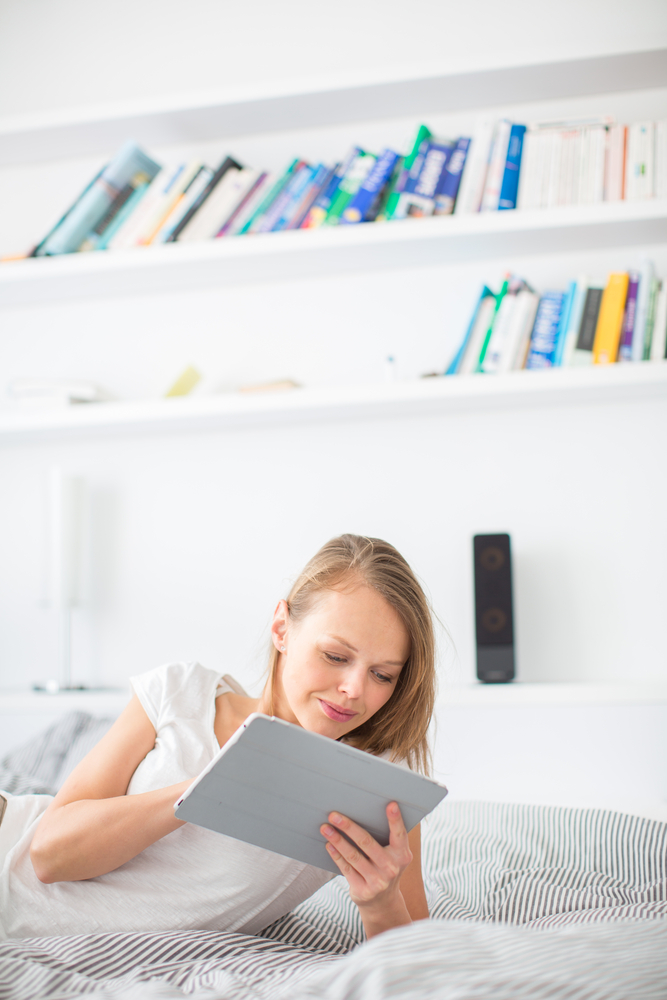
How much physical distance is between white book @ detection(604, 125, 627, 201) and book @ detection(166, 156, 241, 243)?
84 cm

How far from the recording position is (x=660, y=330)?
159 cm

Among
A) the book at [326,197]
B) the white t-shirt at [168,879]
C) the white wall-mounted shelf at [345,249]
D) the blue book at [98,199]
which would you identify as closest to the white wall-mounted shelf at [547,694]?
the white t-shirt at [168,879]

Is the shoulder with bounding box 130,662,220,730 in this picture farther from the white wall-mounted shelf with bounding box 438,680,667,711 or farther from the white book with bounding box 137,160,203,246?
the white book with bounding box 137,160,203,246

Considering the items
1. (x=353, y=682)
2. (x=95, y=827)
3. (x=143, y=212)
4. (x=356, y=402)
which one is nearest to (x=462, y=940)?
(x=353, y=682)

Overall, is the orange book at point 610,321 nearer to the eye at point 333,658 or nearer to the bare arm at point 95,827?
the eye at point 333,658

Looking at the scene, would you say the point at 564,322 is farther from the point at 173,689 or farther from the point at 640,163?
the point at 173,689

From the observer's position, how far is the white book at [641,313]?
5.22ft

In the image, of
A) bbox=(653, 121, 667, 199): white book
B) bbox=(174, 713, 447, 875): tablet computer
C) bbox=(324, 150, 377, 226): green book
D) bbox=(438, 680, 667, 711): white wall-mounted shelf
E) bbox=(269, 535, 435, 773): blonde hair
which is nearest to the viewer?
bbox=(174, 713, 447, 875): tablet computer

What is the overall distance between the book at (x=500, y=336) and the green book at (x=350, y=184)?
42 centimetres

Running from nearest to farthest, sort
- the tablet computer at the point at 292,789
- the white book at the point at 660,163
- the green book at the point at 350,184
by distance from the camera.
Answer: the tablet computer at the point at 292,789 → the white book at the point at 660,163 → the green book at the point at 350,184

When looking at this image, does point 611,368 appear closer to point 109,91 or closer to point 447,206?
point 447,206

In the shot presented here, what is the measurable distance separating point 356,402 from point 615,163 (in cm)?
76

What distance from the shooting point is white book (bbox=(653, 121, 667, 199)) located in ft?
5.31

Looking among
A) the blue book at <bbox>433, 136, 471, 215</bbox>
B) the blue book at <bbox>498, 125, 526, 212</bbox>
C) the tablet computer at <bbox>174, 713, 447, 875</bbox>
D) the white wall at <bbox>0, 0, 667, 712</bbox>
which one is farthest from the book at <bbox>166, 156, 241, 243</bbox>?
the tablet computer at <bbox>174, 713, 447, 875</bbox>
